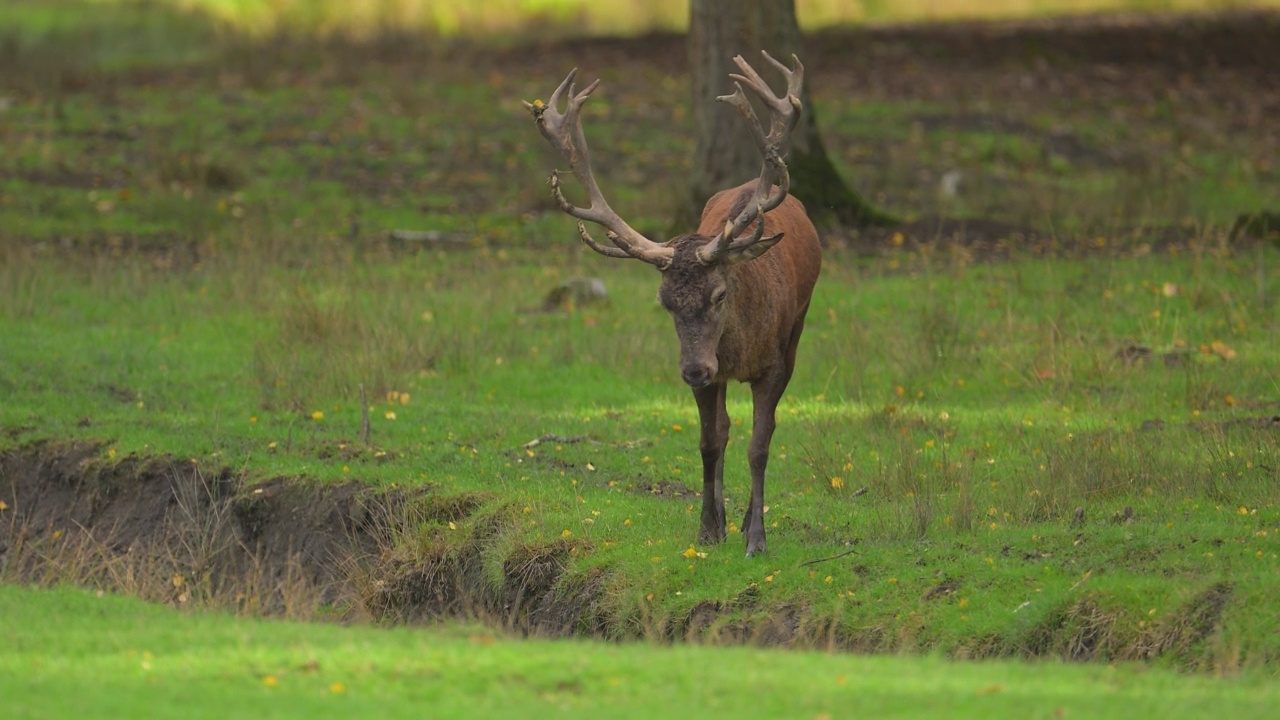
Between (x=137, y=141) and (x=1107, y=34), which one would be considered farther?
(x=1107, y=34)

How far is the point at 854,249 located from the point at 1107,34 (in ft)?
46.5

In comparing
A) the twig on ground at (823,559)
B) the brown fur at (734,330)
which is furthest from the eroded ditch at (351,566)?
the brown fur at (734,330)

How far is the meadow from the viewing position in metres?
8.73

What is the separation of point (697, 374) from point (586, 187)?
1.36m

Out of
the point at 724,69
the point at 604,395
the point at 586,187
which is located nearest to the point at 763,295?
the point at 586,187

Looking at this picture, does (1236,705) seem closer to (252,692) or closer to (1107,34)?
(252,692)

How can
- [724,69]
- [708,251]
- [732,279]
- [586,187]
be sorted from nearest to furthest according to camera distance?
[708,251]
[732,279]
[586,187]
[724,69]

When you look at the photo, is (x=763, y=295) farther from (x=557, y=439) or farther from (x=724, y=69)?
(x=724, y=69)

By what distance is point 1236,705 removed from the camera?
6395 mm

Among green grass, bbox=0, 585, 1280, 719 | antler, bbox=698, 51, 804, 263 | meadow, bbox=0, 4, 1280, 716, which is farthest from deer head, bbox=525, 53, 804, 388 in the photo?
green grass, bbox=0, 585, 1280, 719

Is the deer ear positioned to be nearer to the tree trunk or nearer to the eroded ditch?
the eroded ditch

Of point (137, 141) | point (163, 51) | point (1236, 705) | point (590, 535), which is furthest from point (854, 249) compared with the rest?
point (163, 51)

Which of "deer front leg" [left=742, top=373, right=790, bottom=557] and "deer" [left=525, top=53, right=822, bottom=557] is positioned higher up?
"deer" [left=525, top=53, right=822, bottom=557]

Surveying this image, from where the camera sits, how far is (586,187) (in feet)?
31.0
